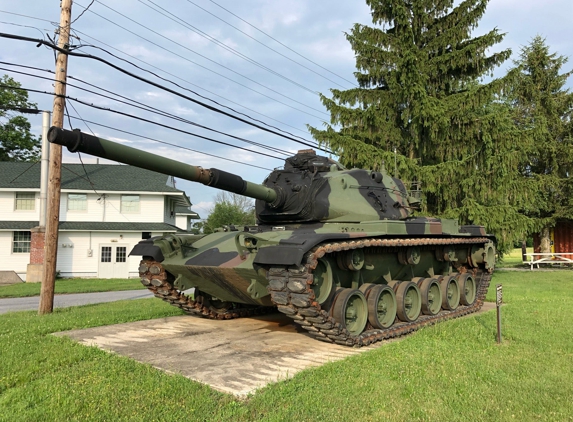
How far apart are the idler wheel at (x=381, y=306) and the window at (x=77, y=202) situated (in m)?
22.7

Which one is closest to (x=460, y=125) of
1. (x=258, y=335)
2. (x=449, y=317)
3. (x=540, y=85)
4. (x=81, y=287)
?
(x=449, y=317)

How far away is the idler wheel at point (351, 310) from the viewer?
755 centimetres

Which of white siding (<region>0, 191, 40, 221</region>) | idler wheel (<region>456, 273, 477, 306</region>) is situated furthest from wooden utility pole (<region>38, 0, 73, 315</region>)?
white siding (<region>0, 191, 40, 221</region>)

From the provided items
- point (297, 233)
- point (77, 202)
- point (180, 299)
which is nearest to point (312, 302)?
point (297, 233)

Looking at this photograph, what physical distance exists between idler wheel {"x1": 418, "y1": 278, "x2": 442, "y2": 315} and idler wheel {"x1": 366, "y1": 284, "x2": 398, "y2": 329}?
1178 mm

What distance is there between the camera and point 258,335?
8438 millimetres

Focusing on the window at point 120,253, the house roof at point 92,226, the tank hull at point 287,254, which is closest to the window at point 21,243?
the house roof at point 92,226

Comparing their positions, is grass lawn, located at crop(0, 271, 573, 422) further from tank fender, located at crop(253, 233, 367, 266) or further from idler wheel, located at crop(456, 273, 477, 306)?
idler wheel, located at crop(456, 273, 477, 306)

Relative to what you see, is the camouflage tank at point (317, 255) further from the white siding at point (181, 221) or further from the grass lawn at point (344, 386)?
the white siding at point (181, 221)

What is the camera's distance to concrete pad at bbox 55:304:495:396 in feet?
19.4

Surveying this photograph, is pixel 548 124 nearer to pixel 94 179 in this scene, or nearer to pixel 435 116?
pixel 435 116

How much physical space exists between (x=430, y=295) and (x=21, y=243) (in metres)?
23.6

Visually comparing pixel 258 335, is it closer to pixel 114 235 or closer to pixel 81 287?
pixel 81 287

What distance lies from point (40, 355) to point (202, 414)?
3.33 metres
